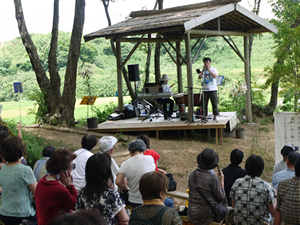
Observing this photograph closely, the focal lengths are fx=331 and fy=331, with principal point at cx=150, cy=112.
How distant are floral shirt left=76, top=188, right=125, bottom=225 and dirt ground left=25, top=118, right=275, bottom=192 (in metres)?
3.50

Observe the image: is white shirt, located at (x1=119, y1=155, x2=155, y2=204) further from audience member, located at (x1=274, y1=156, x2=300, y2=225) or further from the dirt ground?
the dirt ground

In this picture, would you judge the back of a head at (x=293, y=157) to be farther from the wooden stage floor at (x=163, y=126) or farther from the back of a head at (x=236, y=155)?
the wooden stage floor at (x=163, y=126)

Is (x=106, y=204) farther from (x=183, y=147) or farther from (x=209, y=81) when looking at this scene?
(x=209, y=81)

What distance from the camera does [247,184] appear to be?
9.32 feet

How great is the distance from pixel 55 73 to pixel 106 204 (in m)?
7.06

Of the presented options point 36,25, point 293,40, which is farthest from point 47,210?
point 36,25

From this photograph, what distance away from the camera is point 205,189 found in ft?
9.70

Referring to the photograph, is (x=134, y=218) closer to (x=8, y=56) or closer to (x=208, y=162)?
(x=208, y=162)

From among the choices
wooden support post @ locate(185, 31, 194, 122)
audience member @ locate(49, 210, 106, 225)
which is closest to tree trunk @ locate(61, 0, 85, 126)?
wooden support post @ locate(185, 31, 194, 122)

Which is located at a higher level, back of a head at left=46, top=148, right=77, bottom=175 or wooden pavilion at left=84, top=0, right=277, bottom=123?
wooden pavilion at left=84, top=0, right=277, bottom=123

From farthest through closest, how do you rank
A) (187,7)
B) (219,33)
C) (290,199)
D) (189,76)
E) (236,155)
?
(187,7) → (219,33) → (189,76) → (236,155) → (290,199)

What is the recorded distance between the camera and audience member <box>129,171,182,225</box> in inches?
76.5

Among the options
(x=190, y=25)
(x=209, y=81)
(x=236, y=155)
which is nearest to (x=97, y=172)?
(x=236, y=155)

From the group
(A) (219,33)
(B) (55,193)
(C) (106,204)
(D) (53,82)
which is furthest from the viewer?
(A) (219,33)
